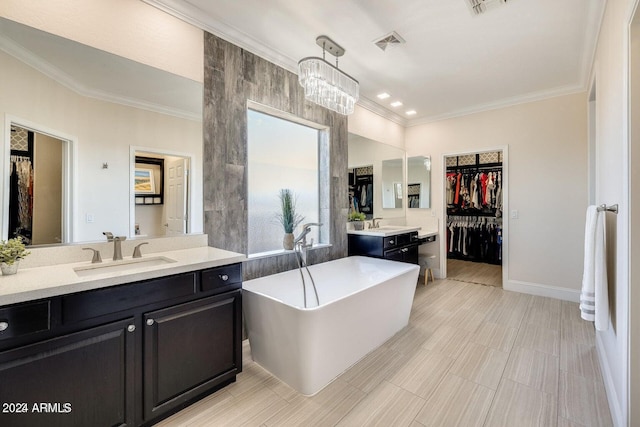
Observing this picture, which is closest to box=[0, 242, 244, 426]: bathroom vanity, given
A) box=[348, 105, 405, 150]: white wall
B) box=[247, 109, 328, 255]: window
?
box=[247, 109, 328, 255]: window

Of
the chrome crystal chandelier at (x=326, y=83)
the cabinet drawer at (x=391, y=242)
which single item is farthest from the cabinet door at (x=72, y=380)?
the cabinet drawer at (x=391, y=242)

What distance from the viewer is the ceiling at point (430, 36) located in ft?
6.97

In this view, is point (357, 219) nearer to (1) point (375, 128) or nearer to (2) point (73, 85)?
(1) point (375, 128)

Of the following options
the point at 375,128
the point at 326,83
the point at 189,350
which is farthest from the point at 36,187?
the point at 375,128

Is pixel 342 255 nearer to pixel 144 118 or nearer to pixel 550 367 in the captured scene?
pixel 550 367

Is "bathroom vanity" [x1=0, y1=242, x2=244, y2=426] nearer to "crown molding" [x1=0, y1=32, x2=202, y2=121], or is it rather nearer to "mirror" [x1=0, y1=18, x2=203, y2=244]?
"mirror" [x1=0, y1=18, x2=203, y2=244]

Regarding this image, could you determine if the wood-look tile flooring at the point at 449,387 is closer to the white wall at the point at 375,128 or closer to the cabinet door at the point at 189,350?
the cabinet door at the point at 189,350

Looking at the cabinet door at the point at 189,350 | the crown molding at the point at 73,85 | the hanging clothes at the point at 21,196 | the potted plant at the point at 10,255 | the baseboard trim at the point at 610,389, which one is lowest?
the baseboard trim at the point at 610,389

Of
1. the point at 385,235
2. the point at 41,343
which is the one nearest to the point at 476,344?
the point at 385,235

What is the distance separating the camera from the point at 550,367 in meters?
2.16

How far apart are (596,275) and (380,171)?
9.86 ft

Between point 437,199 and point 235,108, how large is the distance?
11.9 feet

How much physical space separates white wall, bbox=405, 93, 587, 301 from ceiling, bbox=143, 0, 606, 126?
395 mm

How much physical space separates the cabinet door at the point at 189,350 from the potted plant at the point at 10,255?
68 cm
